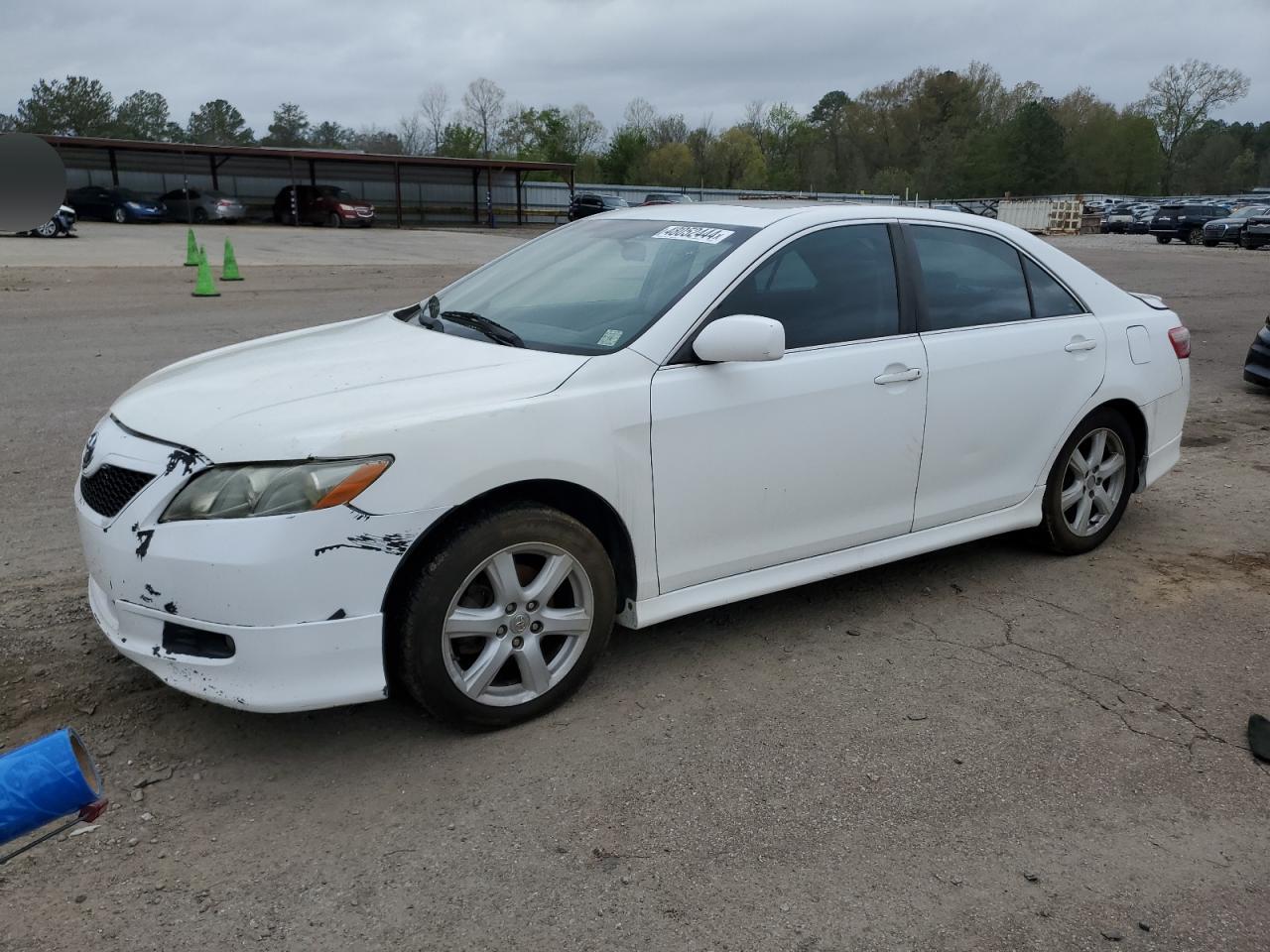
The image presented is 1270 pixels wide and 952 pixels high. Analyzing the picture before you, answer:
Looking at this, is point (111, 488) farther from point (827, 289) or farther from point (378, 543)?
point (827, 289)

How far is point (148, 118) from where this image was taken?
293 feet

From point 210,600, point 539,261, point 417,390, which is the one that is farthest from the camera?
point 539,261

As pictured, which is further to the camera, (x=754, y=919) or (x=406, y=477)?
(x=406, y=477)

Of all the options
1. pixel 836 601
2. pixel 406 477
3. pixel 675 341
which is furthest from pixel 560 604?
pixel 836 601

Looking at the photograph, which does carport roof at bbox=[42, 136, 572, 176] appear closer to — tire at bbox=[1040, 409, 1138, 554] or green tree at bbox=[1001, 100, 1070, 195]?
tire at bbox=[1040, 409, 1138, 554]

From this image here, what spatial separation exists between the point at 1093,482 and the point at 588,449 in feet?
9.71

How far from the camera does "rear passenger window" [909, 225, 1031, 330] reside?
4426 mm

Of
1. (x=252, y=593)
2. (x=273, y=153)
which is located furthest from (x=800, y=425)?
(x=273, y=153)

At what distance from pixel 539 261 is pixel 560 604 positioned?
5.55ft

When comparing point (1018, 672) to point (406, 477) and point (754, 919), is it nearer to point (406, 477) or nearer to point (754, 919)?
point (754, 919)

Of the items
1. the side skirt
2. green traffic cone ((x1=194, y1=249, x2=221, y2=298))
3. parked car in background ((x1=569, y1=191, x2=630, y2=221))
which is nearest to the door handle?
the side skirt

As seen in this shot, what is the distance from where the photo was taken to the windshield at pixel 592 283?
12.4 ft

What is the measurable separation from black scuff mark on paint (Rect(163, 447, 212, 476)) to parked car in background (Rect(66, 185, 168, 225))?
40.6 metres

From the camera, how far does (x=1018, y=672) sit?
3947 mm
